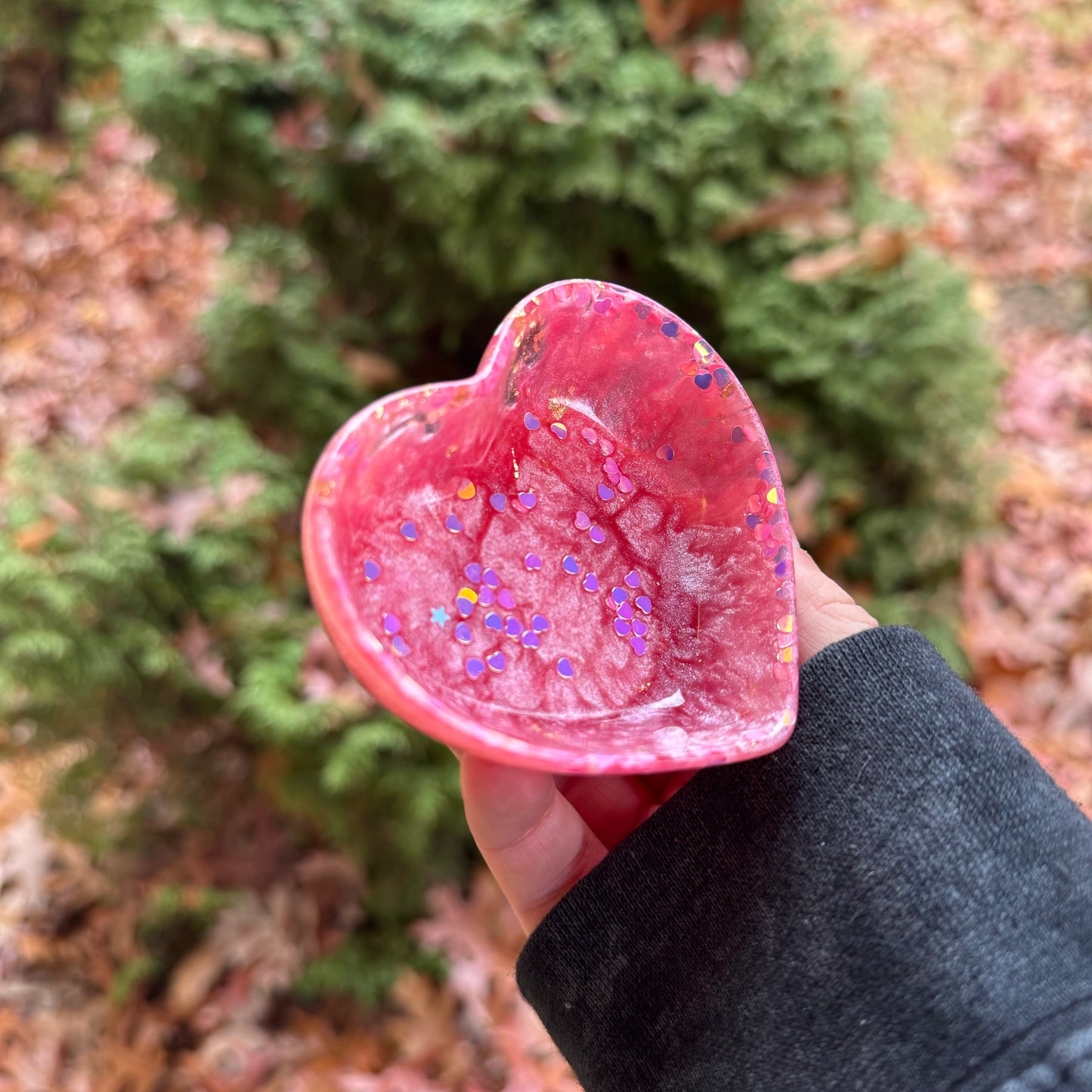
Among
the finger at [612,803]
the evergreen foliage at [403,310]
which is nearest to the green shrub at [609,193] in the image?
the evergreen foliage at [403,310]

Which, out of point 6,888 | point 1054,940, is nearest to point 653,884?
point 1054,940

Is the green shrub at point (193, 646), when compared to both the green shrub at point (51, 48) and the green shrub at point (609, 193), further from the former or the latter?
the green shrub at point (51, 48)

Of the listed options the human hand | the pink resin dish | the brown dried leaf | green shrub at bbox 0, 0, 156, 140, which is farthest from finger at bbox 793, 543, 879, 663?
green shrub at bbox 0, 0, 156, 140

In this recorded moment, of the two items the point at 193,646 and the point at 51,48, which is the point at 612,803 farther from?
the point at 51,48

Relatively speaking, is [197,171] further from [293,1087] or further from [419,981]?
[293,1087]

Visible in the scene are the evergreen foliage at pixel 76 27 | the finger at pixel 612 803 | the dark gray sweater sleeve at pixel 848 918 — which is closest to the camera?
the dark gray sweater sleeve at pixel 848 918

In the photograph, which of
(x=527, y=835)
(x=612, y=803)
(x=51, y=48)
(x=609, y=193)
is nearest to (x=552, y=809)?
(x=527, y=835)
